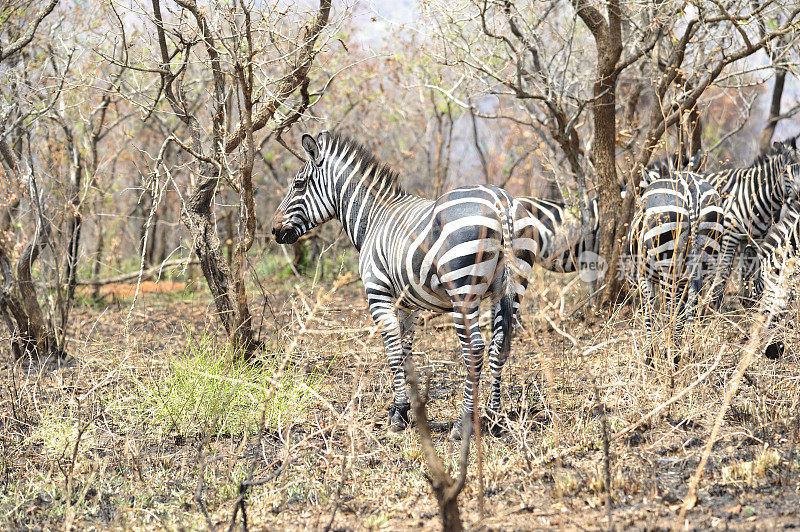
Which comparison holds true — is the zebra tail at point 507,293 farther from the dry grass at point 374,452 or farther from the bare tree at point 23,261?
the bare tree at point 23,261

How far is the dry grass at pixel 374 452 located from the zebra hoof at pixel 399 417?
0.16 m

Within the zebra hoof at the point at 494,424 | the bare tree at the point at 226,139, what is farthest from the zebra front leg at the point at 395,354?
the bare tree at the point at 226,139

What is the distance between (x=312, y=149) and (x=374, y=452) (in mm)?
2812

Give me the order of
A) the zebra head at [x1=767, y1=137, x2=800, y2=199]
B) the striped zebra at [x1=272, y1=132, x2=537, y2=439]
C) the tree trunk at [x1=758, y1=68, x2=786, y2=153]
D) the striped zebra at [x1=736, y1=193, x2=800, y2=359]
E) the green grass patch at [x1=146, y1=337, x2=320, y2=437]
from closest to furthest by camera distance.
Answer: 1. the striped zebra at [x1=272, y1=132, x2=537, y2=439]
2. the green grass patch at [x1=146, y1=337, x2=320, y2=437]
3. the striped zebra at [x1=736, y1=193, x2=800, y2=359]
4. the zebra head at [x1=767, y1=137, x2=800, y2=199]
5. the tree trunk at [x1=758, y1=68, x2=786, y2=153]

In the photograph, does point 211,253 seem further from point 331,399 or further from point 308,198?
→ point 331,399

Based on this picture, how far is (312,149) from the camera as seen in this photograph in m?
5.63

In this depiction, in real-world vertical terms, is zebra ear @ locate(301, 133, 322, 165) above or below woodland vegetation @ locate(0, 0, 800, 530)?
above

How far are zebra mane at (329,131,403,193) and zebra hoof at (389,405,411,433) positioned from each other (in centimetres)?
163

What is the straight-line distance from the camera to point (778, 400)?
14.0 ft

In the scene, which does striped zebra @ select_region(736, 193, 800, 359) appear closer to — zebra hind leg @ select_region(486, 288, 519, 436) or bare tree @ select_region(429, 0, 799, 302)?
bare tree @ select_region(429, 0, 799, 302)

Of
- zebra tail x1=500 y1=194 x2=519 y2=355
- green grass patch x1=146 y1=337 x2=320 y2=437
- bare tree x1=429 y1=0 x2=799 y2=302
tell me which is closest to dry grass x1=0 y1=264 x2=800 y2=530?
green grass patch x1=146 y1=337 x2=320 y2=437

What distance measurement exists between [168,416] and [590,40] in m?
7.93

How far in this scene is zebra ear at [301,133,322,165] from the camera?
5559 millimetres

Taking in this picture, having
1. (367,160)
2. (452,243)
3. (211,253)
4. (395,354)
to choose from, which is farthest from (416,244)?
(211,253)
